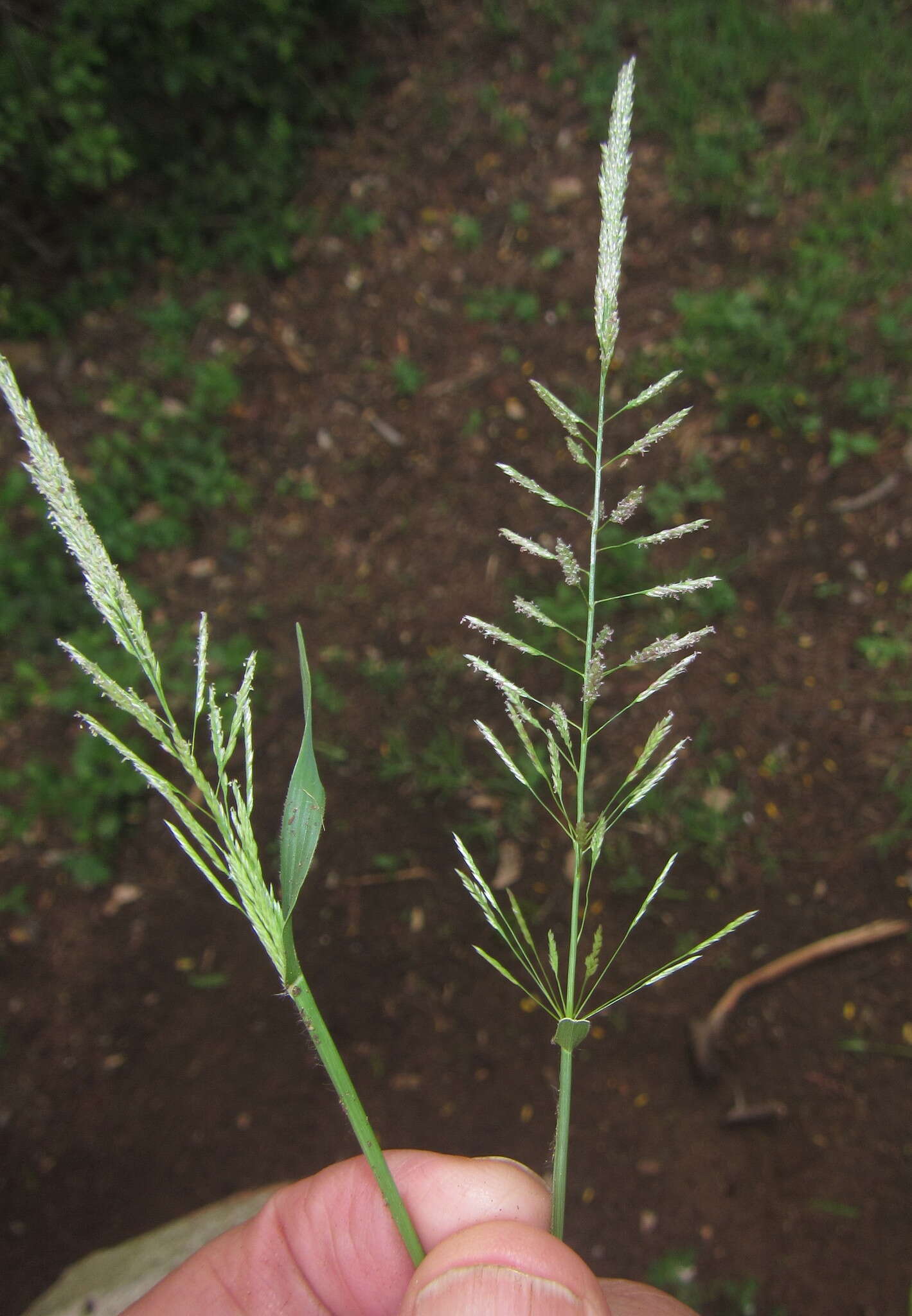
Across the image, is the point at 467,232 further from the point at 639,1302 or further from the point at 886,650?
the point at 639,1302

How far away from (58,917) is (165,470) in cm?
188

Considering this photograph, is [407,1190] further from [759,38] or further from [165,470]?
[759,38]

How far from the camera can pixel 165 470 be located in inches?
151

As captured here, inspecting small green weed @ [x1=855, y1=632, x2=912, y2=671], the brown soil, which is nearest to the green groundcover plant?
the brown soil

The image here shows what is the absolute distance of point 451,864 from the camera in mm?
3180

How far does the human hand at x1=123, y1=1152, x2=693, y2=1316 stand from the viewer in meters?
1.61

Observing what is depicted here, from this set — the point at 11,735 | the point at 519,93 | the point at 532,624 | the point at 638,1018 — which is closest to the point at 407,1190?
the point at 638,1018

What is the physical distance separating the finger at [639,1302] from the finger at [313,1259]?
432mm

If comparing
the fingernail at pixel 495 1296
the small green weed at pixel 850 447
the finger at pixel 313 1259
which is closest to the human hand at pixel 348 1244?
the finger at pixel 313 1259

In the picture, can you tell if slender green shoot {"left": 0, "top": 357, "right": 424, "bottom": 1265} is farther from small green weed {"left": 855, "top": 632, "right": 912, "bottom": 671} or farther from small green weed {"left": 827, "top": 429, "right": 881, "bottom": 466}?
small green weed {"left": 827, "top": 429, "right": 881, "bottom": 466}

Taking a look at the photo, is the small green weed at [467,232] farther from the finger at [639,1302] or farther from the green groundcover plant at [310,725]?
the finger at [639,1302]

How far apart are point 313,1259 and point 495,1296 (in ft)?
2.39

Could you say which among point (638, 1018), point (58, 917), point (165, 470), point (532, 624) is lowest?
point (638, 1018)

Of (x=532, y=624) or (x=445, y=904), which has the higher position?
(x=532, y=624)
